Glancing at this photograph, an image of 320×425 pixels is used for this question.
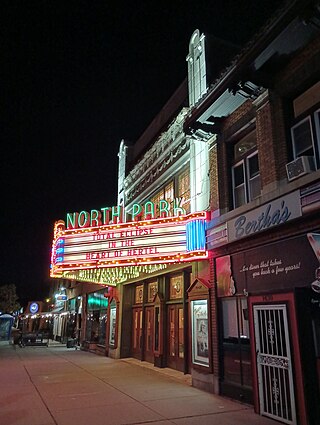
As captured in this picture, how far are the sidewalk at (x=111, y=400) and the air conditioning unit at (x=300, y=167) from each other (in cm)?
497

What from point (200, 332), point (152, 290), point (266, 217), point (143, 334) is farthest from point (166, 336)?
point (266, 217)

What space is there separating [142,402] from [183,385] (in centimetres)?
252

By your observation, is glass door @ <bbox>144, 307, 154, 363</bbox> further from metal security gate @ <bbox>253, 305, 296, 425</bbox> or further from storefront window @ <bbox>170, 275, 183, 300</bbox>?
metal security gate @ <bbox>253, 305, 296, 425</bbox>

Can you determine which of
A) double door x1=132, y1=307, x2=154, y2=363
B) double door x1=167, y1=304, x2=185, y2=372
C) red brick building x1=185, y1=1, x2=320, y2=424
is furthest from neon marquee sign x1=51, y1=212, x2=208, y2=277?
double door x1=132, y1=307, x2=154, y2=363

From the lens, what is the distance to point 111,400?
341 inches

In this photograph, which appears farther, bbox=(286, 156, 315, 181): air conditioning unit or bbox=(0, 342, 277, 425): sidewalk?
bbox=(286, 156, 315, 181): air conditioning unit

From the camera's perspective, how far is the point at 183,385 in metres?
10.6

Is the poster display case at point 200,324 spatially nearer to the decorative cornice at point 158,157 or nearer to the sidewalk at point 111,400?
the sidewalk at point 111,400

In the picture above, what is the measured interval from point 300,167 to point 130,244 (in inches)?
271

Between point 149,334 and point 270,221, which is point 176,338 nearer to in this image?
point 149,334

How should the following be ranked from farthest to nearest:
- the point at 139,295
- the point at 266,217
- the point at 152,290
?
1. the point at 139,295
2. the point at 152,290
3. the point at 266,217

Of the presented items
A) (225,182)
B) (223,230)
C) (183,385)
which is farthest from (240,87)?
(183,385)

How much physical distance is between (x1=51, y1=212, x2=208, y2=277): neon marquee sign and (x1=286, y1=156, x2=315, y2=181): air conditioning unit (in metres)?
3.68

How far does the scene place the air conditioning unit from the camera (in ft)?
24.5
